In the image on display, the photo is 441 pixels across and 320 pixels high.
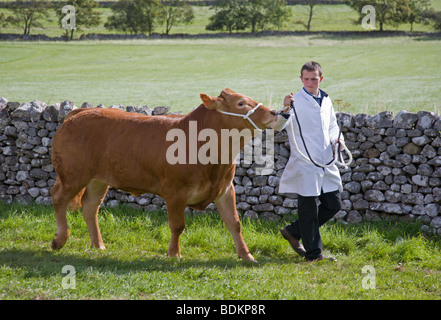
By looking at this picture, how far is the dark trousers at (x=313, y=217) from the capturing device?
608 cm

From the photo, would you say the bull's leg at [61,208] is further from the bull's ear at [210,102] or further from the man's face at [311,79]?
the man's face at [311,79]

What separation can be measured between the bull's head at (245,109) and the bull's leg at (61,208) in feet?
A: 6.63

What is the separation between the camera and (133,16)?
4775 cm

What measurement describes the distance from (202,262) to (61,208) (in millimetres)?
1870

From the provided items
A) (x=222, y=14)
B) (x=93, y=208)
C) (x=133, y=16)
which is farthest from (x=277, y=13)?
(x=93, y=208)

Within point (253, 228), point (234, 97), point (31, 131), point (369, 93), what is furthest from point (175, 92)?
point (234, 97)

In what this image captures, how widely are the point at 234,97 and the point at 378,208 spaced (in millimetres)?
3326

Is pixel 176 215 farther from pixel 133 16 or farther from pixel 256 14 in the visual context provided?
pixel 256 14

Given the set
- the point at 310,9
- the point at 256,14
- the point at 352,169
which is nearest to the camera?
the point at 352,169

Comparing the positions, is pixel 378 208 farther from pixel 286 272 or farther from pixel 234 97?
pixel 234 97

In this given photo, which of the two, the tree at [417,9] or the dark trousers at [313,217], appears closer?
the dark trousers at [313,217]

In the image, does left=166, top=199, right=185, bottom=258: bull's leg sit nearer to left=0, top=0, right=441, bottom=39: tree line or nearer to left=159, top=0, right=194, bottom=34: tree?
left=0, top=0, right=441, bottom=39: tree line

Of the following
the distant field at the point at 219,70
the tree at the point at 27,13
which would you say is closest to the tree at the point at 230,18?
the distant field at the point at 219,70

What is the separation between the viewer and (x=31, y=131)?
8.87 m
